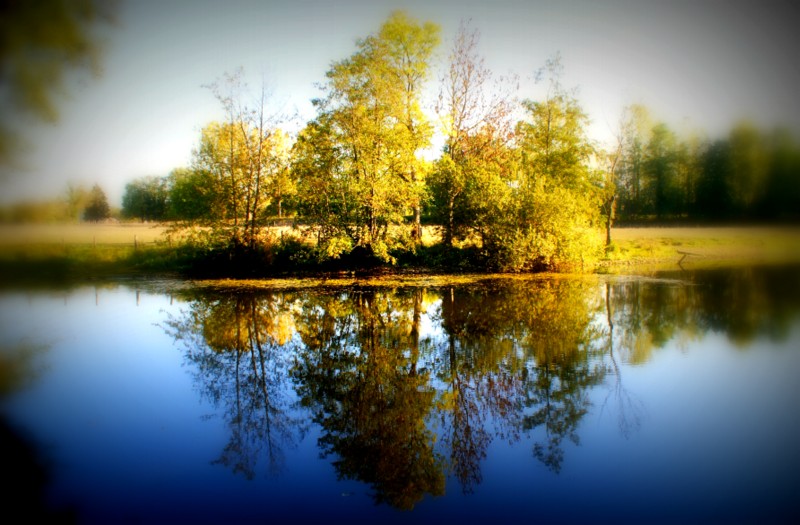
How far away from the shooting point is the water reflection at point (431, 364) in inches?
269

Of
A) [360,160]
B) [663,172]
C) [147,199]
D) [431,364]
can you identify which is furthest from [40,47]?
[147,199]

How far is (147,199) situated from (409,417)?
72.5 m

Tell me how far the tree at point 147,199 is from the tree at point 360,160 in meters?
46.4

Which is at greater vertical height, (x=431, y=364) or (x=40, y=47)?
(x=40, y=47)

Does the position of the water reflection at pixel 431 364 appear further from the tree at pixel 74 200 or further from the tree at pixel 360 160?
the tree at pixel 360 160

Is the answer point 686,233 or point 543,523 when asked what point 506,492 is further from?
point 686,233

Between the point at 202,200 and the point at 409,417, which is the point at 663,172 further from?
the point at 409,417

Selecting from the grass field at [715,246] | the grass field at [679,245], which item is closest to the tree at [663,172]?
the grass field at [679,245]

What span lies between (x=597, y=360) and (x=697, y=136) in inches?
2107

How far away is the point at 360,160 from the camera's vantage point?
25172mm

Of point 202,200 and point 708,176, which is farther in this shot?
point 708,176

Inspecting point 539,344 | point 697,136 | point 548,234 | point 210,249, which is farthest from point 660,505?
point 697,136

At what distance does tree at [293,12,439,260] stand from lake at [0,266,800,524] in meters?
10.7

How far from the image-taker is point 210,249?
87.2 ft
